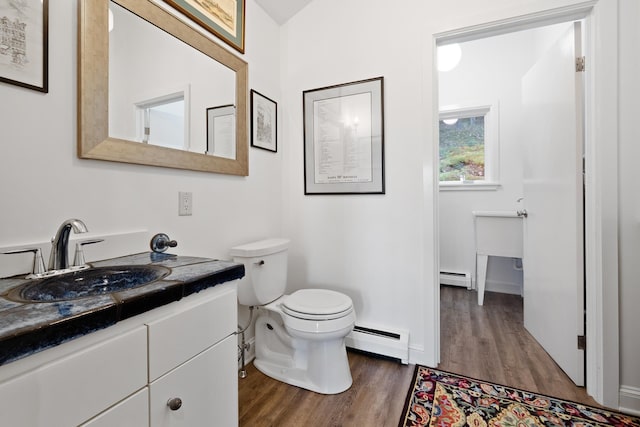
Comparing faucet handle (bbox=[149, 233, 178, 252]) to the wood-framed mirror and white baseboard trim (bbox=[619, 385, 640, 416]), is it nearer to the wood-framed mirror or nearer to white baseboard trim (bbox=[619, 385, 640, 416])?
the wood-framed mirror

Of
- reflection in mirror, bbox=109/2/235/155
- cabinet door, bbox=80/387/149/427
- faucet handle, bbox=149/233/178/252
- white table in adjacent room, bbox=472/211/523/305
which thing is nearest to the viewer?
cabinet door, bbox=80/387/149/427

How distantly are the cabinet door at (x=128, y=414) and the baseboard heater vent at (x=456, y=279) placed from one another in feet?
10.3

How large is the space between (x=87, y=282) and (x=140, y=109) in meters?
0.71

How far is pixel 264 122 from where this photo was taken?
6.37 ft

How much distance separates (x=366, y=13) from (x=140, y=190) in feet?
5.87

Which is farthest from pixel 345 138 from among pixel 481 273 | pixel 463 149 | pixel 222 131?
pixel 463 149

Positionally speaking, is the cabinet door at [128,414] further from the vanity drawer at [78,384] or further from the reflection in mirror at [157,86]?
the reflection in mirror at [157,86]

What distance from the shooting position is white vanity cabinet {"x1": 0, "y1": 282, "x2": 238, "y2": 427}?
0.51 metres

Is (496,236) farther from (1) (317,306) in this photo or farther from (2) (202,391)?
(2) (202,391)

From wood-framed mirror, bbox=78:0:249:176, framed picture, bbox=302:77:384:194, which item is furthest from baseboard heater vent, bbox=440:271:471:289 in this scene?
wood-framed mirror, bbox=78:0:249:176

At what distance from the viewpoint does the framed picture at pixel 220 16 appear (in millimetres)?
1395

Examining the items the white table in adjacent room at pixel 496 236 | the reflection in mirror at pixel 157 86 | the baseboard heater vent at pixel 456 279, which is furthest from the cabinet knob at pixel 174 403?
the baseboard heater vent at pixel 456 279

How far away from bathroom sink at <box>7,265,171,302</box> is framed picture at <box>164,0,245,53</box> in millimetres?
1214

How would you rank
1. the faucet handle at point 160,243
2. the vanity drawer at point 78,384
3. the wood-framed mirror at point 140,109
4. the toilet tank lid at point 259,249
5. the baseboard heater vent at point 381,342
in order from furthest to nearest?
the baseboard heater vent at point 381,342
the toilet tank lid at point 259,249
the faucet handle at point 160,243
the wood-framed mirror at point 140,109
the vanity drawer at point 78,384
